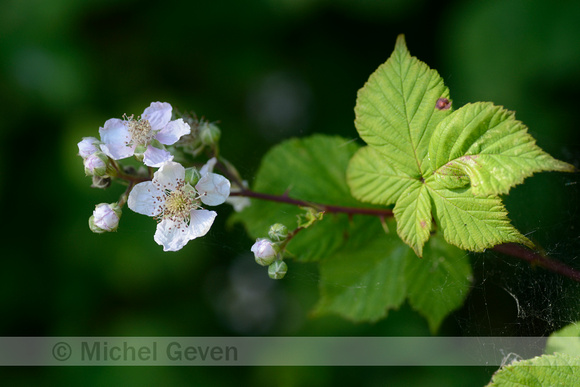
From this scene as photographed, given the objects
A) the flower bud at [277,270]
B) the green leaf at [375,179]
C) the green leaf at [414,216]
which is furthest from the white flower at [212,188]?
the green leaf at [414,216]

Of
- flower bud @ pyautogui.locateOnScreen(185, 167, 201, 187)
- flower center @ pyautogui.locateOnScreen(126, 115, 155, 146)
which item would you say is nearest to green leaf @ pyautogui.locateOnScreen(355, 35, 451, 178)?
flower bud @ pyautogui.locateOnScreen(185, 167, 201, 187)

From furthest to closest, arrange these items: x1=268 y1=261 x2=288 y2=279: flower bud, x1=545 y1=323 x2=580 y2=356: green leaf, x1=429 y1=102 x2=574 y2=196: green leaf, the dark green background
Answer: the dark green background, x1=268 y1=261 x2=288 y2=279: flower bud, x1=545 y1=323 x2=580 y2=356: green leaf, x1=429 y1=102 x2=574 y2=196: green leaf

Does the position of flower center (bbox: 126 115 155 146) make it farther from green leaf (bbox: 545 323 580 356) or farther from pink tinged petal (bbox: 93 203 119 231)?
green leaf (bbox: 545 323 580 356)

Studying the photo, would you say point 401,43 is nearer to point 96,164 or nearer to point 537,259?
point 537,259

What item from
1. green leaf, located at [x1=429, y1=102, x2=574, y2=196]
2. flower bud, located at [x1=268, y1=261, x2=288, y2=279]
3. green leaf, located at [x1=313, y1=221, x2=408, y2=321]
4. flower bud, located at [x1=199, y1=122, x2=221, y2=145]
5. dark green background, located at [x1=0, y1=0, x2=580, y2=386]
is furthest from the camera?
dark green background, located at [x1=0, y1=0, x2=580, y2=386]

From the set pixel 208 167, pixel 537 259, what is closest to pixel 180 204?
pixel 208 167

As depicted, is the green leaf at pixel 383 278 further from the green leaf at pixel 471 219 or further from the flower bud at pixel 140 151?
the flower bud at pixel 140 151

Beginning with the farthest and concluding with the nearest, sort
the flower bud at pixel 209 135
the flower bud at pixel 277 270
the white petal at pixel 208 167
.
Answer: the flower bud at pixel 209 135
the white petal at pixel 208 167
the flower bud at pixel 277 270

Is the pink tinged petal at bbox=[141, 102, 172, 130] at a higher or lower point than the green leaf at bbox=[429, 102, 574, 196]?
higher

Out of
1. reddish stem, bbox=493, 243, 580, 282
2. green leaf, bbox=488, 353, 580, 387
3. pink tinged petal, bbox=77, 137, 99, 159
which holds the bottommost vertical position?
green leaf, bbox=488, 353, 580, 387
